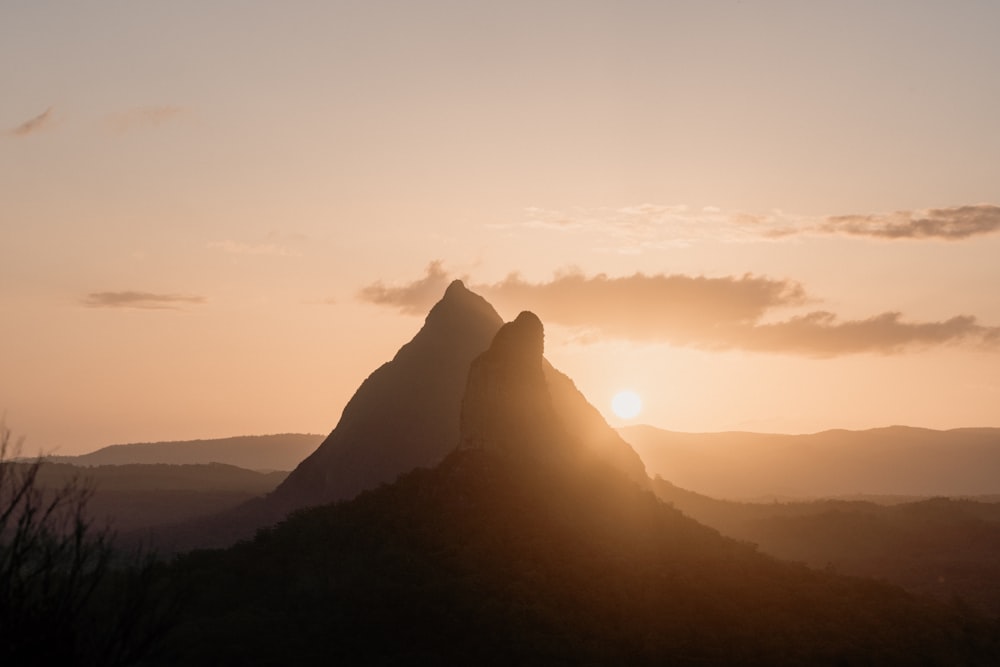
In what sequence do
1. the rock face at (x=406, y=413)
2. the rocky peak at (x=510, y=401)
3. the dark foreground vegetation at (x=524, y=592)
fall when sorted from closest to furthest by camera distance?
1. the dark foreground vegetation at (x=524, y=592)
2. the rocky peak at (x=510, y=401)
3. the rock face at (x=406, y=413)

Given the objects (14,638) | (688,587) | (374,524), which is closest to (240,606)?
(374,524)

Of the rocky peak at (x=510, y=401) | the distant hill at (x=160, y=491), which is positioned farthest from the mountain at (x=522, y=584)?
the distant hill at (x=160, y=491)

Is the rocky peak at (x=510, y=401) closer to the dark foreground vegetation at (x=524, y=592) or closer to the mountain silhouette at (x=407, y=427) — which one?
the dark foreground vegetation at (x=524, y=592)

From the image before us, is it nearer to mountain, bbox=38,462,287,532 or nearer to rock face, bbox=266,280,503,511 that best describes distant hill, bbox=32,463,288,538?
mountain, bbox=38,462,287,532

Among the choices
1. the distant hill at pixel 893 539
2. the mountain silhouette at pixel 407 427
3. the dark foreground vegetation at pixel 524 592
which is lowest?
the distant hill at pixel 893 539

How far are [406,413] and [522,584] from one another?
40.5m

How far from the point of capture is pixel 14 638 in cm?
1546

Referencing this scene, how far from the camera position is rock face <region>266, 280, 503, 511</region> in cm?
7744

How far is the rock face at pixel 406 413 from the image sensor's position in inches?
3049

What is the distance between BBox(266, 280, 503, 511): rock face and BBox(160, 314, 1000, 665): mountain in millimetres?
23566

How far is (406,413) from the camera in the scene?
80625 millimetres

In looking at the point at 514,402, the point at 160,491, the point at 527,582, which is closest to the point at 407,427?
the point at 514,402

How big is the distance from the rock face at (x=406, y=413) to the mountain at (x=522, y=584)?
23.6 metres

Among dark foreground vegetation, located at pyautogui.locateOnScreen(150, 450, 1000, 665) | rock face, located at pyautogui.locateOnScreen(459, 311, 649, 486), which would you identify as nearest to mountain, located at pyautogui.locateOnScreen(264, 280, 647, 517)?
rock face, located at pyautogui.locateOnScreen(459, 311, 649, 486)
